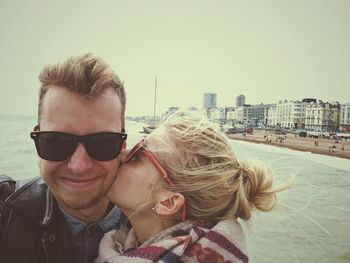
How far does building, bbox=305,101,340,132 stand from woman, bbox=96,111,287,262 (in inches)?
4906

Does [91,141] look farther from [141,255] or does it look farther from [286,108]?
[286,108]

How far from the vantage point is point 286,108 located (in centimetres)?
13175

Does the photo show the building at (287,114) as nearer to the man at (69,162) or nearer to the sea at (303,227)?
the sea at (303,227)

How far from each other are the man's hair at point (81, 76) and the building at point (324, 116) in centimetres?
12478

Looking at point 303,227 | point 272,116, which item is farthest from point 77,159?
point 272,116

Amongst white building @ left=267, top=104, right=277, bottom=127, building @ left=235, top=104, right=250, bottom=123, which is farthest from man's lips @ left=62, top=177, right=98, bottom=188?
building @ left=235, top=104, right=250, bottom=123

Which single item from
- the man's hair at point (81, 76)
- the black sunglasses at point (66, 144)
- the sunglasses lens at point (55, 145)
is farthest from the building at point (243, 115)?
the sunglasses lens at point (55, 145)

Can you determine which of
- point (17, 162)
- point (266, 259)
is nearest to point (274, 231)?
point (266, 259)

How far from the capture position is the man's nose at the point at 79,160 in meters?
2.26

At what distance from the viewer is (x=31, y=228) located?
2.10 m

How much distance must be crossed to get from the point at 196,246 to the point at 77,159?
3.52 feet

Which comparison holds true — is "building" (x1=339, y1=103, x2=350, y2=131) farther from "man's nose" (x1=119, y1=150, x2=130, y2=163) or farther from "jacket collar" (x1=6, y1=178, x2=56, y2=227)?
"jacket collar" (x1=6, y1=178, x2=56, y2=227)

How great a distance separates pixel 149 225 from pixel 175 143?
2.04 ft

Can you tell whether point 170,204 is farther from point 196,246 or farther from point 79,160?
point 79,160
